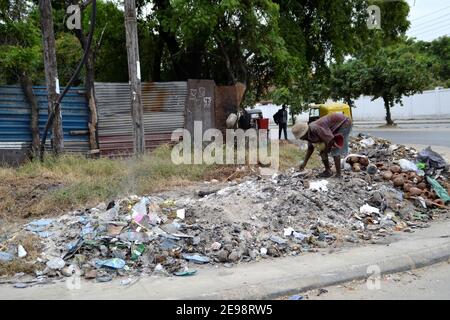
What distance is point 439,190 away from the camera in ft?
27.7

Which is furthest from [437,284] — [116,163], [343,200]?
[116,163]

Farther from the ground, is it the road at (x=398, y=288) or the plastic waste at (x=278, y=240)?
the plastic waste at (x=278, y=240)

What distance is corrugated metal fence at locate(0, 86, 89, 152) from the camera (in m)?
11.3

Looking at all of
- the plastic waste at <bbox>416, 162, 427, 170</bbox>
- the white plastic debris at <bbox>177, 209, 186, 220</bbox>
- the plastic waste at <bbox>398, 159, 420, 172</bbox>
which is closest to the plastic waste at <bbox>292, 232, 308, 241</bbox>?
the white plastic debris at <bbox>177, 209, 186, 220</bbox>

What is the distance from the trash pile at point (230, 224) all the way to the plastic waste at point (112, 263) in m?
0.01

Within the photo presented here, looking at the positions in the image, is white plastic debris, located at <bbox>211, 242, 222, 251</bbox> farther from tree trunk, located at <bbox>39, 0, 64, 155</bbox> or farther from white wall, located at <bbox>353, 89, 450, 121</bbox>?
white wall, located at <bbox>353, 89, 450, 121</bbox>

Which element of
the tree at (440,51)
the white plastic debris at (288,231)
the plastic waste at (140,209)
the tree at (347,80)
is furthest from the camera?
the tree at (440,51)

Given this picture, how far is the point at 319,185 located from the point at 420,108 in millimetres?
34904

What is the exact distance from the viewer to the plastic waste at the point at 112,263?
17.8 ft

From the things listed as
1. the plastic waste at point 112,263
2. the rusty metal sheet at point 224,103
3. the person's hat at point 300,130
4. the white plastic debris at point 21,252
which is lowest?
the plastic waste at point 112,263

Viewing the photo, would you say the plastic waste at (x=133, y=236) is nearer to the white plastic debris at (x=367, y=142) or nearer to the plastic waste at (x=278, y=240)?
the plastic waste at (x=278, y=240)

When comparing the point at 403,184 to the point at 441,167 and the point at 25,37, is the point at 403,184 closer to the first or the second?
the point at 441,167

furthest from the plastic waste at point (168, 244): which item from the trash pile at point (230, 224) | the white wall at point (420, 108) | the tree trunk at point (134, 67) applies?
the white wall at point (420, 108)

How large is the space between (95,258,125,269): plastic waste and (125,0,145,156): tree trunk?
430cm
